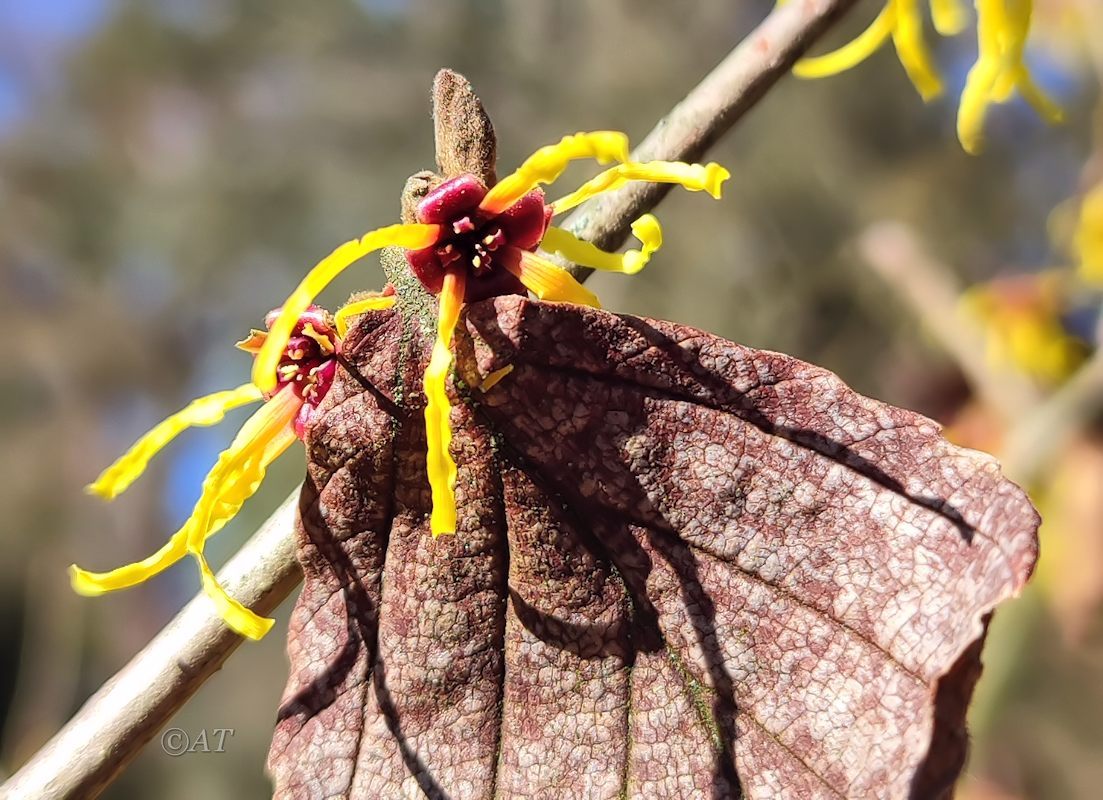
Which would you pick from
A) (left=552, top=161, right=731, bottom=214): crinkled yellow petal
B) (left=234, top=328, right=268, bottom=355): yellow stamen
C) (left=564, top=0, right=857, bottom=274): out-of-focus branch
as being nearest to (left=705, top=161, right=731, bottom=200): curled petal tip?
(left=552, top=161, right=731, bottom=214): crinkled yellow petal

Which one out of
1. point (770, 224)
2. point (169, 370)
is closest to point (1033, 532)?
point (770, 224)

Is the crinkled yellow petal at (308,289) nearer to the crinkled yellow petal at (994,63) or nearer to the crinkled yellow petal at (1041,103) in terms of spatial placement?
the crinkled yellow petal at (994,63)

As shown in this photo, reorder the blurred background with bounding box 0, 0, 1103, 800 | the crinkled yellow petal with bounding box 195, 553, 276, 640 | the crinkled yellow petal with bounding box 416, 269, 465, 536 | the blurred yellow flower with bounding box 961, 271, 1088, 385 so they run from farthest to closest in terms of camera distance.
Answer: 1. the blurred background with bounding box 0, 0, 1103, 800
2. the blurred yellow flower with bounding box 961, 271, 1088, 385
3. the crinkled yellow petal with bounding box 195, 553, 276, 640
4. the crinkled yellow petal with bounding box 416, 269, 465, 536

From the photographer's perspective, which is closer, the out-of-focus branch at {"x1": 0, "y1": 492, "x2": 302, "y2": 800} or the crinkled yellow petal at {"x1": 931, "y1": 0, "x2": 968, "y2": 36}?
the out-of-focus branch at {"x1": 0, "y1": 492, "x2": 302, "y2": 800}

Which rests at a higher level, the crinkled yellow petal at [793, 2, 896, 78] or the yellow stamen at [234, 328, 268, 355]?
the crinkled yellow petal at [793, 2, 896, 78]

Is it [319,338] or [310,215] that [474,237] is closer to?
[319,338]

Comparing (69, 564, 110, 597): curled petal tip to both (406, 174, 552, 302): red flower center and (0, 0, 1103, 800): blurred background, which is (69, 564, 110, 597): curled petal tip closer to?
(406, 174, 552, 302): red flower center
